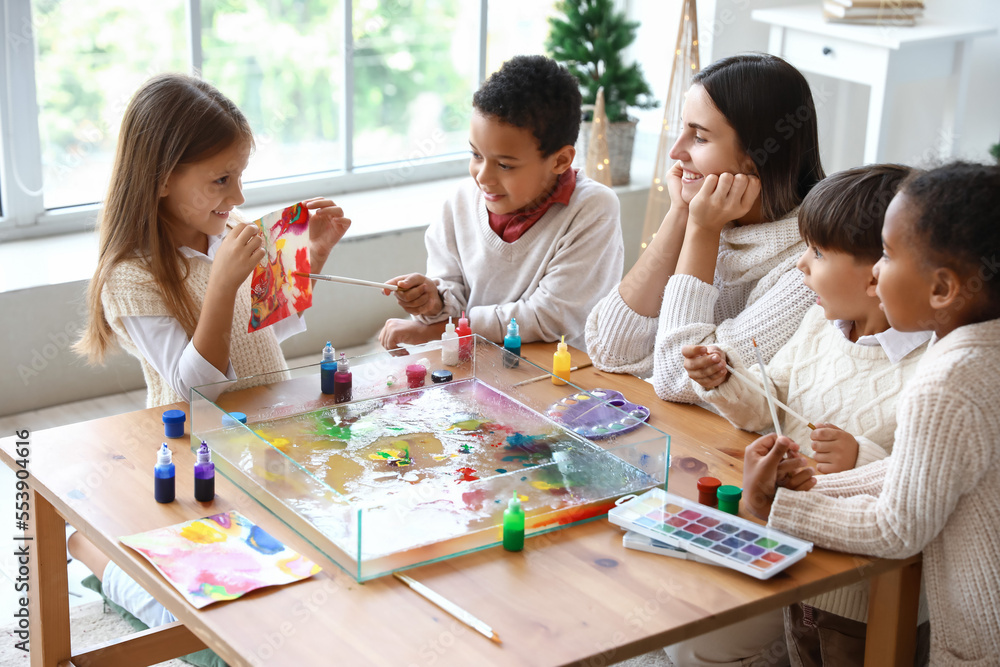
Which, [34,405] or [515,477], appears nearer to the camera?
[515,477]

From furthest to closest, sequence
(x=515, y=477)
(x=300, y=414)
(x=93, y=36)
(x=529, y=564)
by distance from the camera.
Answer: (x=93, y=36), (x=300, y=414), (x=515, y=477), (x=529, y=564)

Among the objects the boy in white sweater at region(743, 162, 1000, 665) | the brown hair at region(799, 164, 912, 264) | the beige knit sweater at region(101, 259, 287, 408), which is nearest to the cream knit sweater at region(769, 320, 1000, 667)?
the boy in white sweater at region(743, 162, 1000, 665)

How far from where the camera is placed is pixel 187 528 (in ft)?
4.42

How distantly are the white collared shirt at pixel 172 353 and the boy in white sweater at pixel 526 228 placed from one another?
0.44 metres

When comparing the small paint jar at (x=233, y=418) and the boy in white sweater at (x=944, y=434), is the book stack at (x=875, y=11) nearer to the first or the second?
the boy in white sweater at (x=944, y=434)

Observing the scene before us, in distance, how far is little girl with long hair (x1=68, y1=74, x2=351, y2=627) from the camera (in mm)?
1757

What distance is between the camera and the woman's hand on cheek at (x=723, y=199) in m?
1.77

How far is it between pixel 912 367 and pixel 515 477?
22.6 inches

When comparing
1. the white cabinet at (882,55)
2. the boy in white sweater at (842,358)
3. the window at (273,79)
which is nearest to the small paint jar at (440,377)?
the boy in white sweater at (842,358)

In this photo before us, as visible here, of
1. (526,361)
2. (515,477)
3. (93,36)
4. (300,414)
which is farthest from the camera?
(93,36)

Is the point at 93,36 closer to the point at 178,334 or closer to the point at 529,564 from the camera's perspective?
the point at 178,334

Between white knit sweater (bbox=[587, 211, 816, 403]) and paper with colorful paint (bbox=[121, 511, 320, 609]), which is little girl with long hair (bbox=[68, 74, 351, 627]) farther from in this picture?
white knit sweater (bbox=[587, 211, 816, 403])

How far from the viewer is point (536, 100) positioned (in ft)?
6.82

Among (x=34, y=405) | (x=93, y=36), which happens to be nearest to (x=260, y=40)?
(x=93, y=36)
